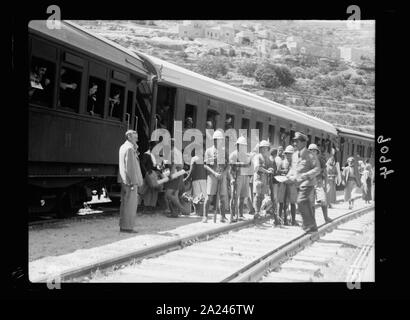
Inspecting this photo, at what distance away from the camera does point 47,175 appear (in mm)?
8492

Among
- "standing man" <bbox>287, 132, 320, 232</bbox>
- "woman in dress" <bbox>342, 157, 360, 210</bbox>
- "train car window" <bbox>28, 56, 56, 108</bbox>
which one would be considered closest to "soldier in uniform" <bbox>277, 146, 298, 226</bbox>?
"standing man" <bbox>287, 132, 320, 232</bbox>

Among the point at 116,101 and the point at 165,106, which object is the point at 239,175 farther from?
the point at 116,101

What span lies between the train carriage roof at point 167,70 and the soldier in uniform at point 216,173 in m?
1.30

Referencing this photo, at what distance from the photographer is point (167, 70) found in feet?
37.9

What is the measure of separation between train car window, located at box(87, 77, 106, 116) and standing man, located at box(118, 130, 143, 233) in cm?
96

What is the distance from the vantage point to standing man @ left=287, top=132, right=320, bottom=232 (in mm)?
9195

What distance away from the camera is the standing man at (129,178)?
352 inches

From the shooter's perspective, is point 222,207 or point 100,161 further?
point 222,207

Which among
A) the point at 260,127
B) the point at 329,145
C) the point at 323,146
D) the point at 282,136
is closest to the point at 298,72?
the point at 260,127
